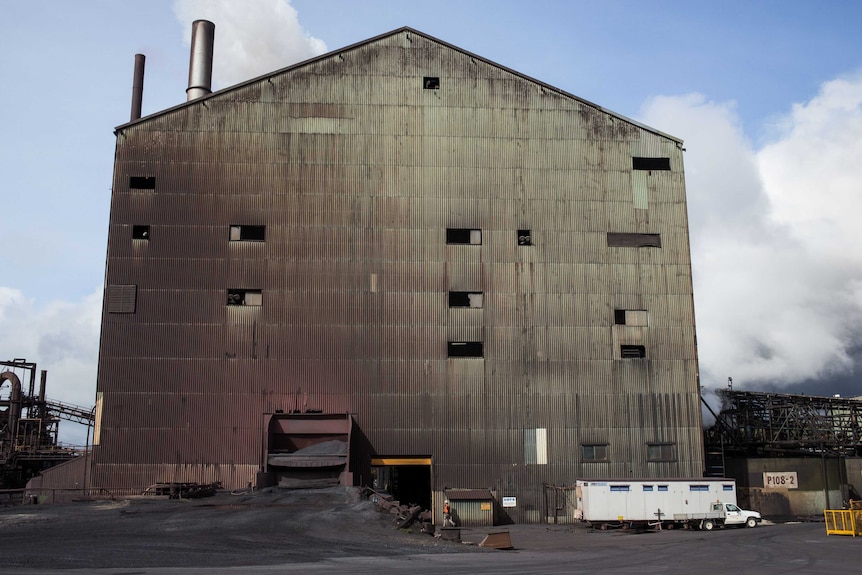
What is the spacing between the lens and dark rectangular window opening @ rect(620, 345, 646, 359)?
41.8 metres

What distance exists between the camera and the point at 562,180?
141ft

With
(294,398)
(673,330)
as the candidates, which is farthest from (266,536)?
(673,330)

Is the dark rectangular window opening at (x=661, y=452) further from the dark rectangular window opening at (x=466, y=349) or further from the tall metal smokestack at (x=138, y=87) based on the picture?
the tall metal smokestack at (x=138, y=87)

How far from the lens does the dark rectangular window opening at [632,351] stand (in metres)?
41.8

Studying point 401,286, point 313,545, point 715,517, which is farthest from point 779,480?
point 313,545

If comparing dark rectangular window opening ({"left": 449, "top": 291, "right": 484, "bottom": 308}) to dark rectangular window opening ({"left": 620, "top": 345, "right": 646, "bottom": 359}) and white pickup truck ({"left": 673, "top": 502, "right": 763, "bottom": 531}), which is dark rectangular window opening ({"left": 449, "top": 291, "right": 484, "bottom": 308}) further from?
white pickup truck ({"left": 673, "top": 502, "right": 763, "bottom": 531})

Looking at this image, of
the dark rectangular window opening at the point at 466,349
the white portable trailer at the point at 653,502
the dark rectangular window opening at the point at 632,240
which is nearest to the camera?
the white portable trailer at the point at 653,502

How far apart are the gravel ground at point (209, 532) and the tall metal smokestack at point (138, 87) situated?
2318 cm

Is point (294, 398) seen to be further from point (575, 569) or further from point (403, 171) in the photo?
point (575, 569)

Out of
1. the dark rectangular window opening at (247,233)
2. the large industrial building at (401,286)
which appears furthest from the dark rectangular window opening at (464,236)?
the dark rectangular window opening at (247,233)

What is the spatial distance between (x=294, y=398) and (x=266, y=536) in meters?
14.1

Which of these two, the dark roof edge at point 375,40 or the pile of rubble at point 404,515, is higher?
the dark roof edge at point 375,40

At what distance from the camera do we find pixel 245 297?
40469 mm

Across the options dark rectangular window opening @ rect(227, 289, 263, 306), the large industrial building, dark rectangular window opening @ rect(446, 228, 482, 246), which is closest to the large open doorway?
the large industrial building
